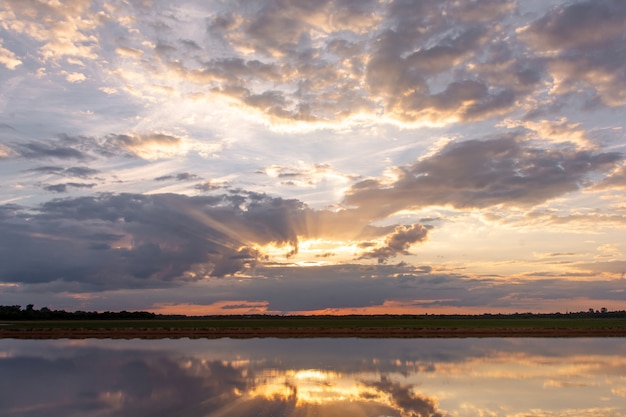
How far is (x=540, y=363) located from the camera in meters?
35.3

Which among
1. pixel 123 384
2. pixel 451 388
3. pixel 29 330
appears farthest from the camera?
pixel 29 330

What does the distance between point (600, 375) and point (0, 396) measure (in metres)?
33.5

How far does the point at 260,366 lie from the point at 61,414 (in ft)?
51.2

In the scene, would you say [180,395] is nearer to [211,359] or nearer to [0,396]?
[0,396]

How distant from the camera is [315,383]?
26.3 meters

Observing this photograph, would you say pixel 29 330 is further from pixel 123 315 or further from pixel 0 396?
pixel 123 315

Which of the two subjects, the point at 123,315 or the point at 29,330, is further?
the point at 123,315

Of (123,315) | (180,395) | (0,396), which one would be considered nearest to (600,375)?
(180,395)

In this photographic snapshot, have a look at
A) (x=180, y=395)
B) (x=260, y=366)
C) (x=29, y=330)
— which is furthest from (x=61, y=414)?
(x=29, y=330)

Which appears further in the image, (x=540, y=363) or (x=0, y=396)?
(x=540, y=363)

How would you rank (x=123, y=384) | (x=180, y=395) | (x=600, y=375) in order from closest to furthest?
(x=180, y=395), (x=123, y=384), (x=600, y=375)

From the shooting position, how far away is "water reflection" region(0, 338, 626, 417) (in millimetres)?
20203

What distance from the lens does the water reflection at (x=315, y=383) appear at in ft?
66.3

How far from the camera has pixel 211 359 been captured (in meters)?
37.9
